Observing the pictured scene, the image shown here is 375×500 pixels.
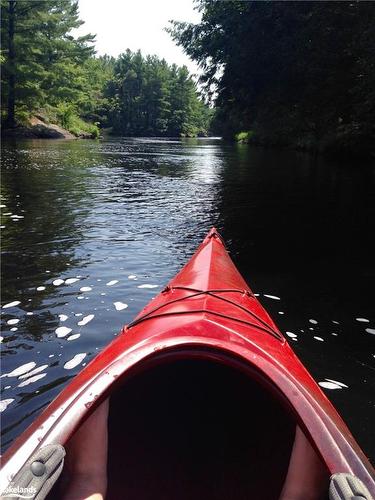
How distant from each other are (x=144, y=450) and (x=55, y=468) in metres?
1.02

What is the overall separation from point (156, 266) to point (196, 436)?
13.2ft

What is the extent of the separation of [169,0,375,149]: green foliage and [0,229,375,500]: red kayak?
812 cm

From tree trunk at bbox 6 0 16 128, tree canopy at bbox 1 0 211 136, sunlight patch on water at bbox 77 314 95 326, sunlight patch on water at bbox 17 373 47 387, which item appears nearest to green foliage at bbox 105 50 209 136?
tree canopy at bbox 1 0 211 136

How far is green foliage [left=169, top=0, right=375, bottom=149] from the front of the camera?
32.9ft

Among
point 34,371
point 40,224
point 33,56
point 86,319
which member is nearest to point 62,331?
point 86,319

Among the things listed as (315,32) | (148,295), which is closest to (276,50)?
(315,32)

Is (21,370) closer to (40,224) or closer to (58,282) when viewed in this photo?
(58,282)

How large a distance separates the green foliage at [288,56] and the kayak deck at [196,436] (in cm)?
820

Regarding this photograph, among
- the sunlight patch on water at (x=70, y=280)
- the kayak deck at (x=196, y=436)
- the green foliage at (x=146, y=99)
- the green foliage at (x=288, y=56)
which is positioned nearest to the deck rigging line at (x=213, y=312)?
the kayak deck at (x=196, y=436)

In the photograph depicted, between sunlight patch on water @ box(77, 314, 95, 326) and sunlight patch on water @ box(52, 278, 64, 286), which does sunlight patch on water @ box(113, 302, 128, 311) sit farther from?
sunlight patch on water @ box(52, 278, 64, 286)

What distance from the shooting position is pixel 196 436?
9.56 ft

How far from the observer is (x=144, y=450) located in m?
2.74

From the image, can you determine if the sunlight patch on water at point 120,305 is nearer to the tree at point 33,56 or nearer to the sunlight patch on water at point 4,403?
the sunlight patch on water at point 4,403

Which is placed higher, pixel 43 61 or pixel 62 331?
pixel 43 61
